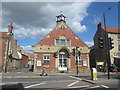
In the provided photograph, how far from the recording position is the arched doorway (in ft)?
104

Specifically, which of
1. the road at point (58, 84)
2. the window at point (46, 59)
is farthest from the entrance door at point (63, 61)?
the road at point (58, 84)

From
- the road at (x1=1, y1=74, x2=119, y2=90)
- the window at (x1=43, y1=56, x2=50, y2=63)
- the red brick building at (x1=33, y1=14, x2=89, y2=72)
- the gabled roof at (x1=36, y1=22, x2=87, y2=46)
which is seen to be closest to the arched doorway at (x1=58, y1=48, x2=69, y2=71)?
the red brick building at (x1=33, y1=14, x2=89, y2=72)

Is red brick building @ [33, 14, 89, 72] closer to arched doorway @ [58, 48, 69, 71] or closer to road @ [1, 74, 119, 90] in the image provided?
arched doorway @ [58, 48, 69, 71]

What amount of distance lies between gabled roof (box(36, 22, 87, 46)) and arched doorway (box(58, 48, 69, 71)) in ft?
8.94

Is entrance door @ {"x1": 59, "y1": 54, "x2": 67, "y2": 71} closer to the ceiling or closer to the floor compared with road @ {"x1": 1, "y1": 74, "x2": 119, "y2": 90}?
closer to the ceiling

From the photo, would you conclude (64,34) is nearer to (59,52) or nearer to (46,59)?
(59,52)

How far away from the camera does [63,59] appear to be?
105ft

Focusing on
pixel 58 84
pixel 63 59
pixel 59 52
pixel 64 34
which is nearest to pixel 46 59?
pixel 59 52

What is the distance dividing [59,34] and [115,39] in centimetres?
1531

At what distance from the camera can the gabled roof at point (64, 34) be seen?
1278 inches

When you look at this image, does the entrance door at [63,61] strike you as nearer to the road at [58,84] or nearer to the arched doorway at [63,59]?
the arched doorway at [63,59]

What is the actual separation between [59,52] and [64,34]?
4633 millimetres

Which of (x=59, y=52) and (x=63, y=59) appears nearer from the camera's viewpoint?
(x=59, y=52)

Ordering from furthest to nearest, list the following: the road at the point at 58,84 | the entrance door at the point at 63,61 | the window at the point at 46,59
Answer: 1. the entrance door at the point at 63,61
2. the window at the point at 46,59
3. the road at the point at 58,84
